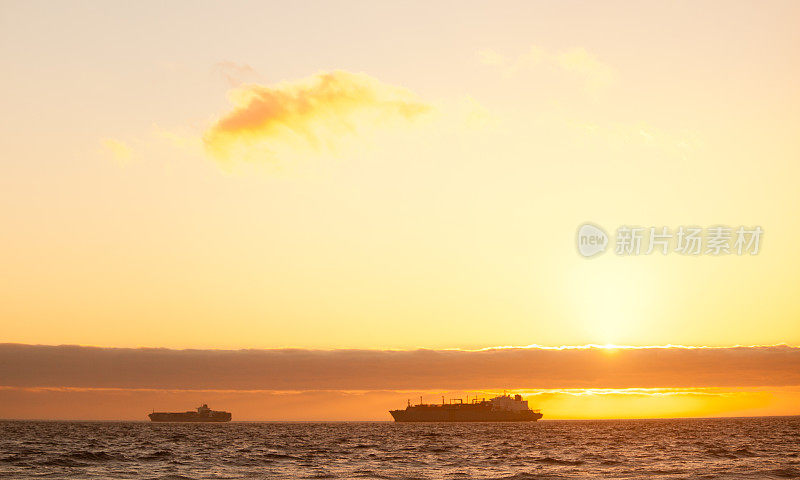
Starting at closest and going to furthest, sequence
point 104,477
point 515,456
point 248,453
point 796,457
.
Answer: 1. point 104,477
2. point 796,457
3. point 515,456
4. point 248,453

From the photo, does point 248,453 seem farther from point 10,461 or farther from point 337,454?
point 10,461

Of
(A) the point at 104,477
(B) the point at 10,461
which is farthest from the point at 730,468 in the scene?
(B) the point at 10,461

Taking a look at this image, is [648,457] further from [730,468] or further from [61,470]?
[61,470]

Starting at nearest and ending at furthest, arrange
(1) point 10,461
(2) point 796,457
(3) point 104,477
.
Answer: (3) point 104,477
(1) point 10,461
(2) point 796,457

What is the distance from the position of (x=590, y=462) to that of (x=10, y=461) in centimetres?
6990

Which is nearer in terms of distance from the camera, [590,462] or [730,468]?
[730,468]

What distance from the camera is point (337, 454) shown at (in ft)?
367

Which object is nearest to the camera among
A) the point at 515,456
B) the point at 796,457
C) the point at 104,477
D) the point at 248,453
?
the point at 104,477

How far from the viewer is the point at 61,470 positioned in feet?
261

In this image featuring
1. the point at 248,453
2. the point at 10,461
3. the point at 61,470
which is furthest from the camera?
the point at 248,453

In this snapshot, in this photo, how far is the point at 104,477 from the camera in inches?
2911

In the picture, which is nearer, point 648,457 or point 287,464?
point 287,464

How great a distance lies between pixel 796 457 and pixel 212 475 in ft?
239

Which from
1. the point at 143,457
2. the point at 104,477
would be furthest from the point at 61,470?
the point at 143,457
